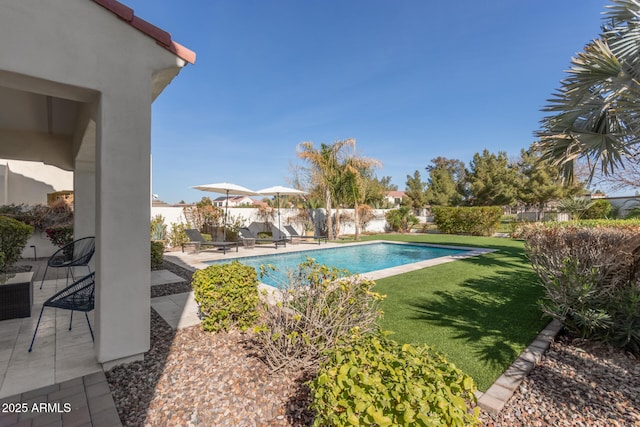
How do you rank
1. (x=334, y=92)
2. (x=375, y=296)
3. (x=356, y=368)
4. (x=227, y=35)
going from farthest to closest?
(x=334, y=92) < (x=227, y=35) < (x=375, y=296) < (x=356, y=368)

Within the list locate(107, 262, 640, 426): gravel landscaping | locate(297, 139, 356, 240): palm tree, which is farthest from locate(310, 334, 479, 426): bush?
locate(297, 139, 356, 240): palm tree

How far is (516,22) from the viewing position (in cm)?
1010

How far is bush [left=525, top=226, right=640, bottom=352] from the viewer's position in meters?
3.66

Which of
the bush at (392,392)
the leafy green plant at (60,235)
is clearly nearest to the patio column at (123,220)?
the bush at (392,392)

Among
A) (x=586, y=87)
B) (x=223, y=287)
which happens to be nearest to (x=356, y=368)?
(x=223, y=287)

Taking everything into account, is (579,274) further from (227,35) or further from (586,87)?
(227,35)

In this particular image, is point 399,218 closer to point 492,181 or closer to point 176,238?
point 492,181

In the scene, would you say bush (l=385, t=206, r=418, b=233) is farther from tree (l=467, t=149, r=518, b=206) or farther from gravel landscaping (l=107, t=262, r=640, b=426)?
gravel landscaping (l=107, t=262, r=640, b=426)

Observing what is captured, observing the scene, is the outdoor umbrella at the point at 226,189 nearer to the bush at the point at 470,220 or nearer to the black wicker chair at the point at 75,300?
the black wicker chair at the point at 75,300

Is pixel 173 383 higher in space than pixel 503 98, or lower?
lower

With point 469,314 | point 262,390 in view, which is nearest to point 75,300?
point 262,390

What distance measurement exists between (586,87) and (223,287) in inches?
261

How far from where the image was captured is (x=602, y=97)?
16.3 feet

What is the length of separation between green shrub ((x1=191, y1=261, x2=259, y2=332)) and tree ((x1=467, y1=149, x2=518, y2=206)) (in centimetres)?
3344
